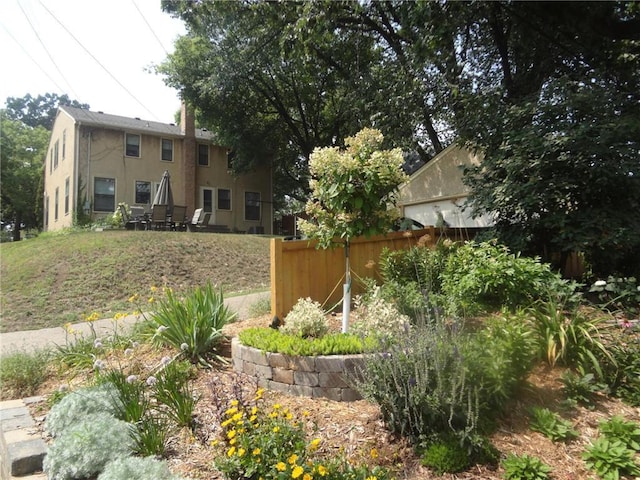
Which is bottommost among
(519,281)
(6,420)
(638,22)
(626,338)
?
(6,420)

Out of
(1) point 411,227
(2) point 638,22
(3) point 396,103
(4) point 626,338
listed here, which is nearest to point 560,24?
(2) point 638,22

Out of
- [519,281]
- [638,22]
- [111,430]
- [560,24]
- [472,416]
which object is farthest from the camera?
[560,24]

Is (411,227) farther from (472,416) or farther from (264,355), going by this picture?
(472,416)

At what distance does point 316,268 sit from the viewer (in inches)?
196

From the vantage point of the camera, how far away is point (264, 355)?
3.42 meters

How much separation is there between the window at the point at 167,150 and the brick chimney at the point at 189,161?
2.03 feet

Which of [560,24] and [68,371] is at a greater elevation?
[560,24]

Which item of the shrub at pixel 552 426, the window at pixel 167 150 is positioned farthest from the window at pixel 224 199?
the shrub at pixel 552 426

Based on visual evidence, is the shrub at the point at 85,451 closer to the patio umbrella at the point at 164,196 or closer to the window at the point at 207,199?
the patio umbrella at the point at 164,196

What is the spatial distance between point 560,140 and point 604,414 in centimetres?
366

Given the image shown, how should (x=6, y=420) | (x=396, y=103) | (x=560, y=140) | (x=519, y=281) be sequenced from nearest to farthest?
(x=6, y=420), (x=519, y=281), (x=560, y=140), (x=396, y=103)

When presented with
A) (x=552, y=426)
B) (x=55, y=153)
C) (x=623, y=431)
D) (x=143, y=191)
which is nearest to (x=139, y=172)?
(x=143, y=191)

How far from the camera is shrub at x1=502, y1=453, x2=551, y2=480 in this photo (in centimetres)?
214

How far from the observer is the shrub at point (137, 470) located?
2.15m
